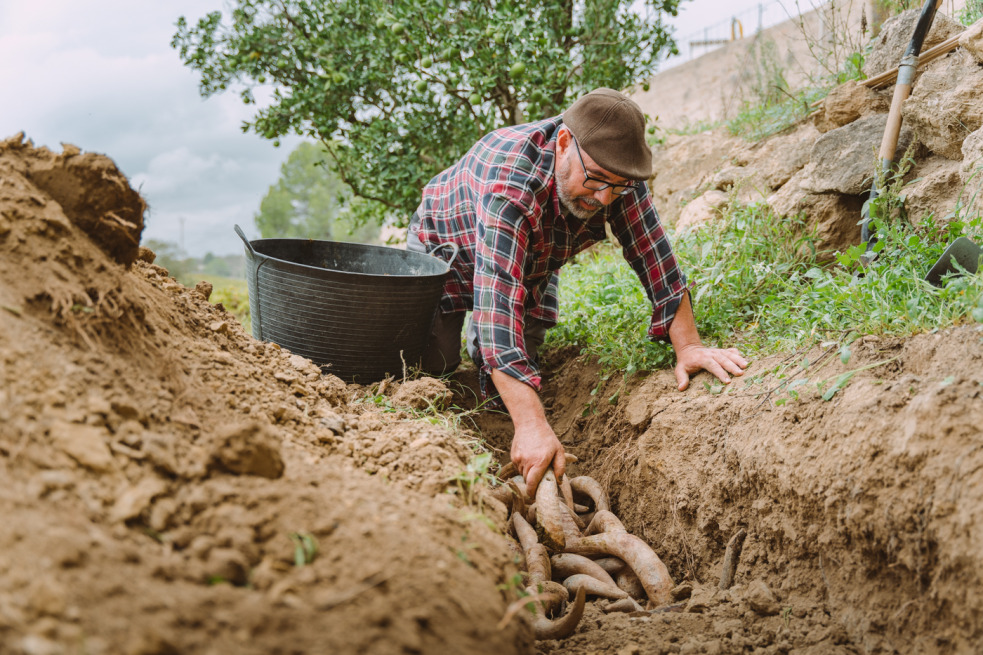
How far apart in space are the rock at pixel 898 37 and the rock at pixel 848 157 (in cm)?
40

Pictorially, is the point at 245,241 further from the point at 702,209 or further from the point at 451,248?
the point at 702,209

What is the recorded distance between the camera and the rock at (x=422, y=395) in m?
3.00

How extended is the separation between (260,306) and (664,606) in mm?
2444

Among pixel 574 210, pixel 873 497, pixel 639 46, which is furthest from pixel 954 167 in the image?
pixel 639 46

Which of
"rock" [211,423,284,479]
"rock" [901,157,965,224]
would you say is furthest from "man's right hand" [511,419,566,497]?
"rock" [901,157,965,224]

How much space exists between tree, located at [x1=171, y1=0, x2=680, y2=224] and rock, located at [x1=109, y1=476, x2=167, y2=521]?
4.21 meters

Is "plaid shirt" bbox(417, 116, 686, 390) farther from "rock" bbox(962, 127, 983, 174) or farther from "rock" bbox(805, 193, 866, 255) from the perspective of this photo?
"rock" bbox(962, 127, 983, 174)

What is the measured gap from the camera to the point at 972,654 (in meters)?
1.63

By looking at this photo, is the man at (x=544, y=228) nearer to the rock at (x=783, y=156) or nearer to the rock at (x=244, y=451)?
the rock at (x=244, y=451)

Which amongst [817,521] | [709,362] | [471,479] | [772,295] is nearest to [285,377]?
[471,479]

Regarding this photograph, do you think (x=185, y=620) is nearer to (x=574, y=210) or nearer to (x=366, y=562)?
(x=366, y=562)

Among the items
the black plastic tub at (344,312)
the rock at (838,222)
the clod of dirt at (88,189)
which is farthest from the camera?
the rock at (838,222)

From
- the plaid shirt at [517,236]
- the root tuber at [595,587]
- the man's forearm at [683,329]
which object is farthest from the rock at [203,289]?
the man's forearm at [683,329]

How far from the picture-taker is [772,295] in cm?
342
